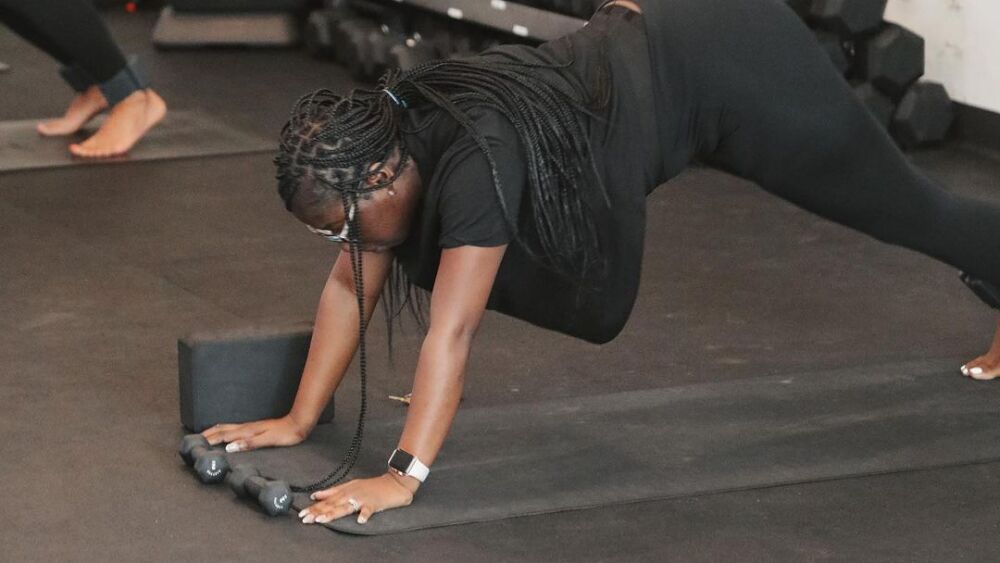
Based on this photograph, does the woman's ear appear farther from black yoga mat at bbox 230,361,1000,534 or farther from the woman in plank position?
black yoga mat at bbox 230,361,1000,534

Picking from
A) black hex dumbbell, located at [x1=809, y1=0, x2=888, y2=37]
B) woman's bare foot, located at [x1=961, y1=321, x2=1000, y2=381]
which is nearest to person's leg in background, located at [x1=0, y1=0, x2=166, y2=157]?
black hex dumbbell, located at [x1=809, y1=0, x2=888, y2=37]

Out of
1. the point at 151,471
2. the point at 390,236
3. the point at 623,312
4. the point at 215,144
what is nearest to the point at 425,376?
the point at 390,236

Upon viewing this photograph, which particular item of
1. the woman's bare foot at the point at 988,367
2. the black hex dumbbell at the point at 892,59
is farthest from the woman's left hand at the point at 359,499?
the black hex dumbbell at the point at 892,59

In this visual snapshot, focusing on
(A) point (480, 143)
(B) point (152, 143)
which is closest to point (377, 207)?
(A) point (480, 143)

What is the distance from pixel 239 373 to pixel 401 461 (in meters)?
0.44

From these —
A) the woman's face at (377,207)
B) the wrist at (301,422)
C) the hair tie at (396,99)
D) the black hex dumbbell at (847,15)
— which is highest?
the hair tie at (396,99)

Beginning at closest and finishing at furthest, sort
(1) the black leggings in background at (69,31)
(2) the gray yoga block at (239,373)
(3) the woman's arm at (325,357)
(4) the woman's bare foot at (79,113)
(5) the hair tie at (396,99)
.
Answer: (5) the hair tie at (396,99)
(3) the woman's arm at (325,357)
(2) the gray yoga block at (239,373)
(1) the black leggings in background at (69,31)
(4) the woman's bare foot at (79,113)

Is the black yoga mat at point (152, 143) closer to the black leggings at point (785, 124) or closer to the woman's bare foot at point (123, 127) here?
the woman's bare foot at point (123, 127)

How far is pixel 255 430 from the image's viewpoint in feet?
8.25

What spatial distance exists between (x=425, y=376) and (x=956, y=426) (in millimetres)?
1035

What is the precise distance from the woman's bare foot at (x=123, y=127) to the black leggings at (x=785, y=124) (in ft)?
9.06

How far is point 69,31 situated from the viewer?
4574 millimetres

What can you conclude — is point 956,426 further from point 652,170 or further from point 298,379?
point 298,379

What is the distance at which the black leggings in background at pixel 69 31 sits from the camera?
4480mm
